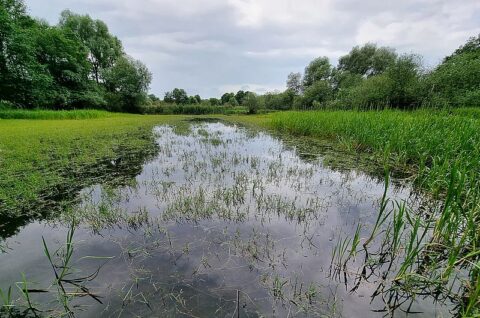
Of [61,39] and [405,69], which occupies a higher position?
[61,39]

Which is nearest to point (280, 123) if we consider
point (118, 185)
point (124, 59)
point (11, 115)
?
point (118, 185)

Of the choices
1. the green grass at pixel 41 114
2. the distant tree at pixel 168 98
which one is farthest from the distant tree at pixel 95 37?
the green grass at pixel 41 114

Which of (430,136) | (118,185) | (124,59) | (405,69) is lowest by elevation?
(118,185)

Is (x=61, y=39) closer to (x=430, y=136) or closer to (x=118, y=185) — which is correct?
(x=118, y=185)

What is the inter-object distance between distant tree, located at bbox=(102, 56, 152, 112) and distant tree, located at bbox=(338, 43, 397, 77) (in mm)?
41659

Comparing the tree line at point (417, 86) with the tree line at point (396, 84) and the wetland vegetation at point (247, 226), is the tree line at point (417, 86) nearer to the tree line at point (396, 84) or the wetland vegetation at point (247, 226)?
the tree line at point (396, 84)

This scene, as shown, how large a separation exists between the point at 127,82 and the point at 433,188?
44181mm

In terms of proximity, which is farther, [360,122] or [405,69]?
[405,69]

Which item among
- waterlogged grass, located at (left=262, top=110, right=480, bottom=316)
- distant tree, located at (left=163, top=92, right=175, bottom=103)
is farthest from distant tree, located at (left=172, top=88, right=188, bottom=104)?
waterlogged grass, located at (left=262, top=110, right=480, bottom=316)

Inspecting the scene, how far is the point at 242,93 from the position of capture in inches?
3130

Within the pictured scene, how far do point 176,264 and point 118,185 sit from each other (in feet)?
11.3

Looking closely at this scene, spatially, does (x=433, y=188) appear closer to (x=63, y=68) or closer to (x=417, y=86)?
(x=417, y=86)

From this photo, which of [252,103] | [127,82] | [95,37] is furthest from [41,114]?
[252,103]

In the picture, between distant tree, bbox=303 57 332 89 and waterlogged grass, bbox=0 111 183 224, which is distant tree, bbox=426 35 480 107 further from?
distant tree, bbox=303 57 332 89
